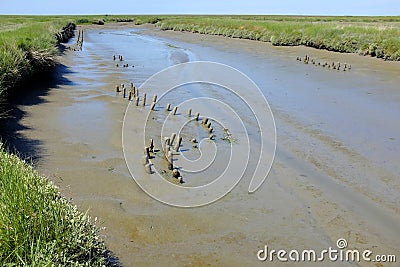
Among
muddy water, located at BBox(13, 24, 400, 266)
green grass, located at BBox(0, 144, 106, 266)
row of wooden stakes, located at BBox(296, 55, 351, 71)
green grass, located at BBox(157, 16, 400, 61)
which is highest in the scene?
green grass, located at BBox(157, 16, 400, 61)

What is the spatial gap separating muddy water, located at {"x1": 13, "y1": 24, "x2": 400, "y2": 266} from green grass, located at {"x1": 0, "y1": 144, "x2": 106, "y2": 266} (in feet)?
4.05

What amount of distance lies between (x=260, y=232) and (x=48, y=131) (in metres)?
6.34

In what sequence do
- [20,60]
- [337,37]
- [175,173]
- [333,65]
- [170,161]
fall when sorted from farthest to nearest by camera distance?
[337,37]
[333,65]
[20,60]
[170,161]
[175,173]

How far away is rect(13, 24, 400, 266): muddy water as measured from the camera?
18.9 feet

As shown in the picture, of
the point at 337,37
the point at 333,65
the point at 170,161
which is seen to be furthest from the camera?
the point at 337,37

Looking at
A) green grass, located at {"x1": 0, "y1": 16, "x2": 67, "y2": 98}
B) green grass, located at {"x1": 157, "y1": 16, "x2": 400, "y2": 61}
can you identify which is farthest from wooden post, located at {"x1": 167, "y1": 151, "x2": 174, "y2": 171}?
green grass, located at {"x1": 157, "y1": 16, "x2": 400, "y2": 61}

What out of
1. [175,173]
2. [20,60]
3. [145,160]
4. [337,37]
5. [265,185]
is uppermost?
[337,37]

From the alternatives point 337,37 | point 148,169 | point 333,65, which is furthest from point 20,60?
point 337,37

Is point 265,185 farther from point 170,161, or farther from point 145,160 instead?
point 145,160

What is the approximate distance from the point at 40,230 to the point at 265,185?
4.74 meters

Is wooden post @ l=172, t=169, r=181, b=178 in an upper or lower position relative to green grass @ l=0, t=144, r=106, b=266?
lower

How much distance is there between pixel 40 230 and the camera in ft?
12.9

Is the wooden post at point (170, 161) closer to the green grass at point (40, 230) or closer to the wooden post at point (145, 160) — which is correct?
the wooden post at point (145, 160)

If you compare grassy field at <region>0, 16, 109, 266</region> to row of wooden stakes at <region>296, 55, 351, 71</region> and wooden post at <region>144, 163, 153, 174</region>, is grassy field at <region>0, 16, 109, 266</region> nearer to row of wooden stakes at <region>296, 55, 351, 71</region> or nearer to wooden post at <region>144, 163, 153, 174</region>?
wooden post at <region>144, 163, 153, 174</region>
